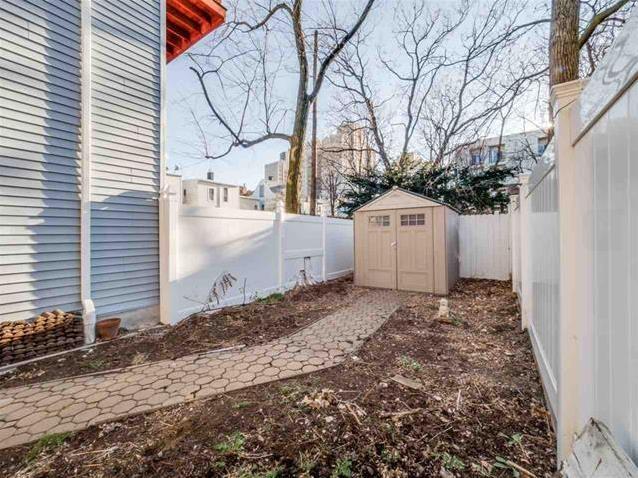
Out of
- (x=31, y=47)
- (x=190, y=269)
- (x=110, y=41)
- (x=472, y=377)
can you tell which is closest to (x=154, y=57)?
(x=110, y=41)

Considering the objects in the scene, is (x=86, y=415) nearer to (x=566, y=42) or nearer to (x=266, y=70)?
(x=566, y=42)

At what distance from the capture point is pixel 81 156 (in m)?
3.69

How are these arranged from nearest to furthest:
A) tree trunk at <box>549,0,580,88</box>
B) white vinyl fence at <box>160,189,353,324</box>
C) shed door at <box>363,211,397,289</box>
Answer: tree trunk at <box>549,0,580,88</box> → white vinyl fence at <box>160,189,353,324</box> → shed door at <box>363,211,397,289</box>

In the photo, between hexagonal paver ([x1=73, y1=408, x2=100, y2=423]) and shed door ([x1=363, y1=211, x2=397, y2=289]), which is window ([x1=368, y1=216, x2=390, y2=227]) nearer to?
shed door ([x1=363, y1=211, x2=397, y2=289])

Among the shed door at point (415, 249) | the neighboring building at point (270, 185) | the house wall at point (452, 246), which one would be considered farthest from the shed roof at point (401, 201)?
the neighboring building at point (270, 185)

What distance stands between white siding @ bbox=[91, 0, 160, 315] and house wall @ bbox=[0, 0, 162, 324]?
0.01 metres

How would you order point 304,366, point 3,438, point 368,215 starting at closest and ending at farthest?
point 3,438 < point 304,366 < point 368,215

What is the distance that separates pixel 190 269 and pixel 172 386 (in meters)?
2.19

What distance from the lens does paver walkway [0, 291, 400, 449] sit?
222 centimetres

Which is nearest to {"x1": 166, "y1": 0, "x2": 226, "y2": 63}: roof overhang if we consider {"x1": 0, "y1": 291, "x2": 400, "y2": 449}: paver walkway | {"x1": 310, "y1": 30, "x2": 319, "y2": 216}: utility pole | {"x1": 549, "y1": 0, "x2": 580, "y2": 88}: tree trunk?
{"x1": 310, "y1": 30, "x2": 319, "y2": 216}: utility pole

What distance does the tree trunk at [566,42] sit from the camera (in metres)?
4.23

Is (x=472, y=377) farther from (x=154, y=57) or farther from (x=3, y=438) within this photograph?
(x=154, y=57)

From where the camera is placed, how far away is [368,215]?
274 inches

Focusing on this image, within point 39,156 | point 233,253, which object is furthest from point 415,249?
point 39,156
